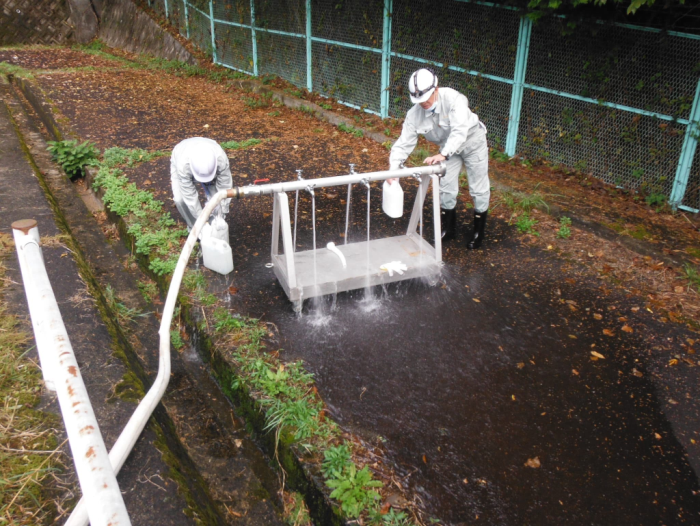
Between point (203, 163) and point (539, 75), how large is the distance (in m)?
4.55

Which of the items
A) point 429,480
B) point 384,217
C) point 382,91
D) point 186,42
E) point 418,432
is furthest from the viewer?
point 186,42

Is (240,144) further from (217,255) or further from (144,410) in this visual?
(144,410)

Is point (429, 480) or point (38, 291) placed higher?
point (38, 291)

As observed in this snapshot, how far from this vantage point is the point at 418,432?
3207 millimetres

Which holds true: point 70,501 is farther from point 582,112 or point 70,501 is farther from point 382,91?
point 382,91

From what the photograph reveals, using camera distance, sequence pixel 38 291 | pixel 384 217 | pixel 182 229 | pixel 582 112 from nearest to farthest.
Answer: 1. pixel 38 291
2. pixel 182 229
3. pixel 384 217
4. pixel 582 112

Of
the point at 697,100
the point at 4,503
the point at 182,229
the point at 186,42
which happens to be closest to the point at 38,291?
the point at 4,503

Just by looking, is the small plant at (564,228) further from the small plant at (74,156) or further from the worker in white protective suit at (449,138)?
the small plant at (74,156)

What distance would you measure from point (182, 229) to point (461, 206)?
3.01 m

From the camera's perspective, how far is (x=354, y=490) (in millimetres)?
2754

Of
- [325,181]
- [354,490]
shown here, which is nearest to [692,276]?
[325,181]

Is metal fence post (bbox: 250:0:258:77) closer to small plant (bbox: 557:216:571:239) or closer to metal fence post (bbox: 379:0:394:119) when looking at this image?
metal fence post (bbox: 379:0:394:119)

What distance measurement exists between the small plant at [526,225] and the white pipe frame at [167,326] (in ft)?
5.00

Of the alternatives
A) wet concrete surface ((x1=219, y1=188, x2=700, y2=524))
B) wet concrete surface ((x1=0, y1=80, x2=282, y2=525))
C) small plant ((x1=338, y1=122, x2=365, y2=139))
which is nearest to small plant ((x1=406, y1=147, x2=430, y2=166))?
small plant ((x1=338, y1=122, x2=365, y2=139))
